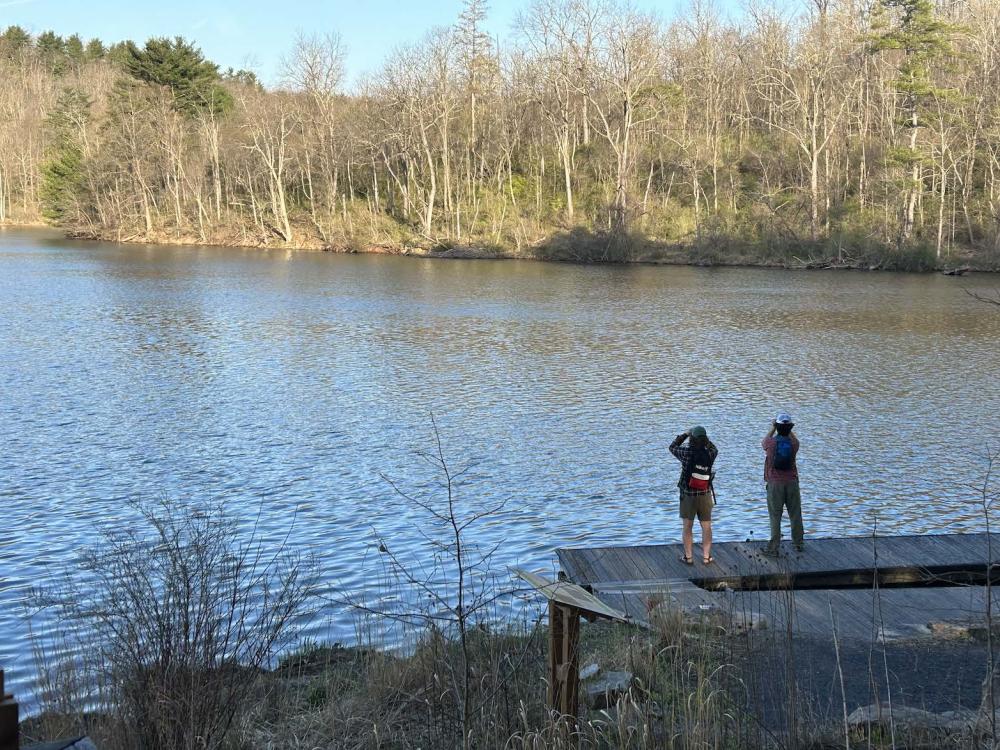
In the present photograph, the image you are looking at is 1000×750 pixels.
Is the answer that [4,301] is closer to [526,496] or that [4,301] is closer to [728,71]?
[526,496]

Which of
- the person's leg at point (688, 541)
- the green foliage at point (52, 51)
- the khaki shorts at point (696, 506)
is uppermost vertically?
the green foliage at point (52, 51)

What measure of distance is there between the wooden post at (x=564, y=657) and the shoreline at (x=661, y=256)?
57.1 m

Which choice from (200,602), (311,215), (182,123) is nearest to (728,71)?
(311,215)

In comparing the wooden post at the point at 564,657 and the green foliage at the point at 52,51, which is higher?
the green foliage at the point at 52,51

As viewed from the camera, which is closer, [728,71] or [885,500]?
[885,500]

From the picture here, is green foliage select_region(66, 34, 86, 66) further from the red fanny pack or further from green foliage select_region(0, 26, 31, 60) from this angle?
the red fanny pack

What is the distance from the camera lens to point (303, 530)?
46.7 ft

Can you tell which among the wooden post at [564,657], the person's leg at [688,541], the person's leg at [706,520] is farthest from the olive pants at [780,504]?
the wooden post at [564,657]

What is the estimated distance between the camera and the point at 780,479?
12031 millimetres

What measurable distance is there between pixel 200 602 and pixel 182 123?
86.9 metres

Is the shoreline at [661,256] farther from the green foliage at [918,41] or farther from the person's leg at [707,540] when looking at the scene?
the person's leg at [707,540]

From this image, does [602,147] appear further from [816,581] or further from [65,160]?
[816,581]

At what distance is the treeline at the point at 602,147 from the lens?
63.2 metres

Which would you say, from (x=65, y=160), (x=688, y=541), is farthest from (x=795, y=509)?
(x=65, y=160)
